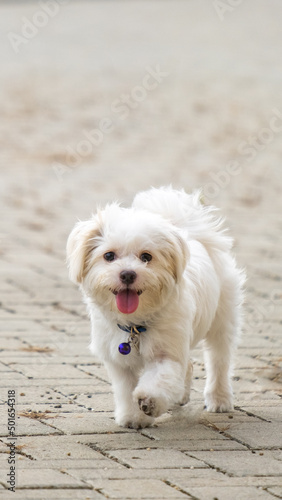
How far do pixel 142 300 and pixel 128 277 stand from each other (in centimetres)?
15

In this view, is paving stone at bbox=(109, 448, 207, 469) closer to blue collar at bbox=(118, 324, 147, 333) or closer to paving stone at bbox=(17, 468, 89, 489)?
paving stone at bbox=(17, 468, 89, 489)

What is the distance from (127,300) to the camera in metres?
4.16

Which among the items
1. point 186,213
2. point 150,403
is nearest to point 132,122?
point 186,213

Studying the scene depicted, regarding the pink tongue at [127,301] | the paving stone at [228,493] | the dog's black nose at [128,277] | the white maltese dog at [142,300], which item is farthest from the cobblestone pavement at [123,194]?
the dog's black nose at [128,277]

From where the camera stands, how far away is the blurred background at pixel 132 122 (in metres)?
9.01

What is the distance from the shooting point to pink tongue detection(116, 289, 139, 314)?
13.6 feet

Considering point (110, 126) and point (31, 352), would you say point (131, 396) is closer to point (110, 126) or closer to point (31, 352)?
point (31, 352)

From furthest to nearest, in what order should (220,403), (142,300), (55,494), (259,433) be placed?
(220,403) → (259,433) → (142,300) → (55,494)

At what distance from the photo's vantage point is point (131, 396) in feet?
14.7

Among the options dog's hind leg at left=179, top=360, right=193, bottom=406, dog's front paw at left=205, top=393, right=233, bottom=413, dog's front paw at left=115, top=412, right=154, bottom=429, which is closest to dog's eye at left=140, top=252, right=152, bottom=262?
dog's front paw at left=115, top=412, right=154, bottom=429

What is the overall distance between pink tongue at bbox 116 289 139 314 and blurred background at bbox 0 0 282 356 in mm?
1455

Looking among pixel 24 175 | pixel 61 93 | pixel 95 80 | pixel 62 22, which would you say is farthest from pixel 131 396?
pixel 62 22

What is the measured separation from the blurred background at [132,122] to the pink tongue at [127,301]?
1.46m

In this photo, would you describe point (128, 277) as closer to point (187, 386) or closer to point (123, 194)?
point (187, 386)
